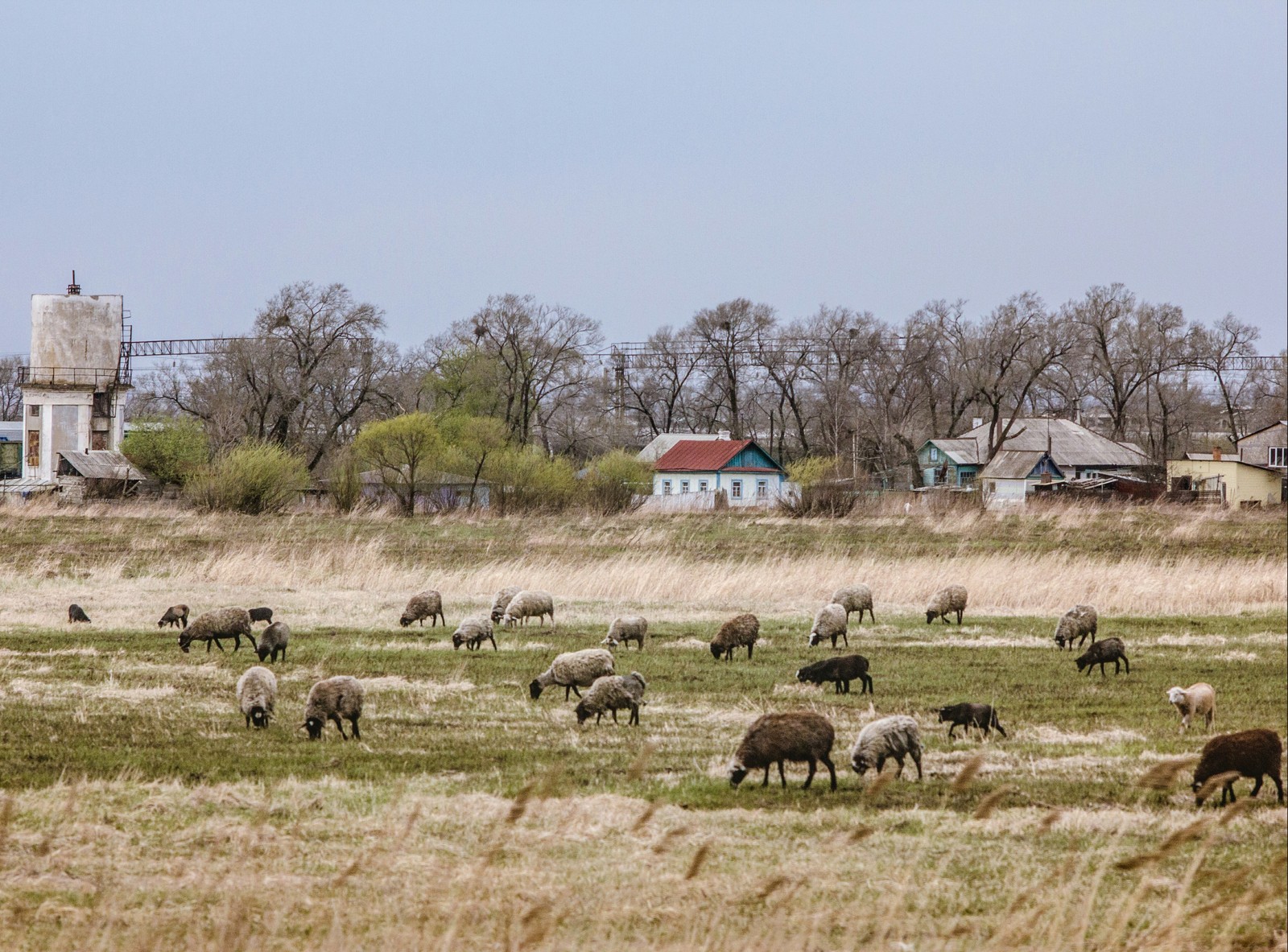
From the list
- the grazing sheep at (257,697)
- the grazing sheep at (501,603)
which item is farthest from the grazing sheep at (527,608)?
the grazing sheep at (257,697)

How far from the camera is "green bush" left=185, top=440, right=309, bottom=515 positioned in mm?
49156

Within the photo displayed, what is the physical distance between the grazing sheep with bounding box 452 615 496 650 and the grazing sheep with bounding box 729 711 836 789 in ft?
29.6

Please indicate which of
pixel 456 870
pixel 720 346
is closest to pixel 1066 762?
pixel 456 870

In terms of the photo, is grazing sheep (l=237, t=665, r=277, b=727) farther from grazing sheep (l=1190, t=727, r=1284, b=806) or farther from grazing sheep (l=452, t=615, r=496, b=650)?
grazing sheep (l=1190, t=727, r=1284, b=806)

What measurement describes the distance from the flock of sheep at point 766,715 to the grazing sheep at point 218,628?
16 mm

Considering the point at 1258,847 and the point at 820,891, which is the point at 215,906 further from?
the point at 1258,847

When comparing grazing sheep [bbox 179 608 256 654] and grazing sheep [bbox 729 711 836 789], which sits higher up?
grazing sheep [bbox 729 711 836 789]

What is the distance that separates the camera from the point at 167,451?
2343 inches

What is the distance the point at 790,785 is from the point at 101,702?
300 inches

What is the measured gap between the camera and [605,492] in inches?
2271

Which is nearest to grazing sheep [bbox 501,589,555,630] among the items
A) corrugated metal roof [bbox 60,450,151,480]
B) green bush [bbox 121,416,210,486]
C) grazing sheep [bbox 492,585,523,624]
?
grazing sheep [bbox 492,585,523,624]

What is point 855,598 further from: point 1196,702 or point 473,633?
point 1196,702

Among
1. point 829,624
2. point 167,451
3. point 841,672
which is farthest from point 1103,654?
point 167,451

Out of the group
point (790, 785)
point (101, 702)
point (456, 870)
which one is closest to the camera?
point (456, 870)
